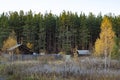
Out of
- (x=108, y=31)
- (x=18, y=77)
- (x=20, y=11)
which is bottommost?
(x=18, y=77)

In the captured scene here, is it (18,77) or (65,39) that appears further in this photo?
(65,39)

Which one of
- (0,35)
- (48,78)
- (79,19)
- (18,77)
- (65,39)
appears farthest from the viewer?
(79,19)

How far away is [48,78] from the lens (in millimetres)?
16672

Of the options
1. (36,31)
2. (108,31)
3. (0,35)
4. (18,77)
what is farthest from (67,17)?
(18,77)

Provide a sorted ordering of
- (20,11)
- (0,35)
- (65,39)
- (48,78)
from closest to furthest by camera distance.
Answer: (48,78) → (0,35) → (65,39) → (20,11)

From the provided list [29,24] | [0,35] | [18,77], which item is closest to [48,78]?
[18,77]

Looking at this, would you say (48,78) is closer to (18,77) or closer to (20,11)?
(18,77)

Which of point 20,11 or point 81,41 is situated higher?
point 20,11

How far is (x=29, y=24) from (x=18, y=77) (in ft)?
239

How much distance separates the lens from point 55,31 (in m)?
92.8

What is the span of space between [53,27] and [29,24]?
23.1ft

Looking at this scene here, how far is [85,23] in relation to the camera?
92.0m

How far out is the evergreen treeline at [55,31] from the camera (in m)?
87.2

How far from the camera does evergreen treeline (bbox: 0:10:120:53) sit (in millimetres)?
87250
